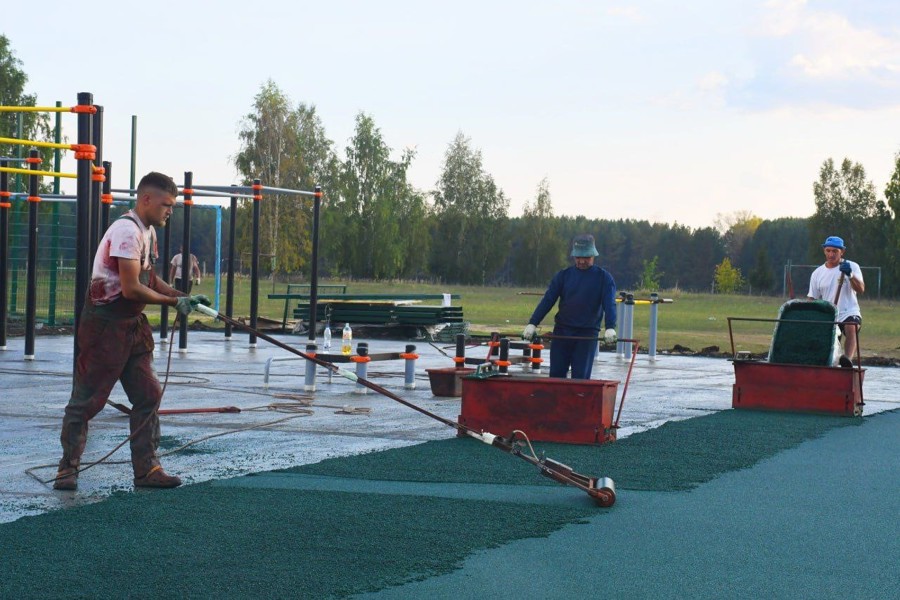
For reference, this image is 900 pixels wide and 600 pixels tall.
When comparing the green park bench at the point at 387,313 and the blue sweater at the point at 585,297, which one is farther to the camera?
the green park bench at the point at 387,313

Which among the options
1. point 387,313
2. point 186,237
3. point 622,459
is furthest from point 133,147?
point 622,459

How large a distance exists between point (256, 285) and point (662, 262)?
5606 inches

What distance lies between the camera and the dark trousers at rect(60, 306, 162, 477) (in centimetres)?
757

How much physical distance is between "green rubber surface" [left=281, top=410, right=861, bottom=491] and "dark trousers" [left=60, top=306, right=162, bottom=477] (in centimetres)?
121

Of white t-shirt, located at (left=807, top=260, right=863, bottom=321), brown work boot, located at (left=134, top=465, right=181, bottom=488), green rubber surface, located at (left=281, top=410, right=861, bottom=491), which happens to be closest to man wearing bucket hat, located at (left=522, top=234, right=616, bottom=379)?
green rubber surface, located at (left=281, top=410, right=861, bottom=491)

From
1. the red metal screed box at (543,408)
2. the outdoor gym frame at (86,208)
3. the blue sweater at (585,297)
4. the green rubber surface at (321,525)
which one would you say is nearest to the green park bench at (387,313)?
the outdoor gym frame at (86,208)

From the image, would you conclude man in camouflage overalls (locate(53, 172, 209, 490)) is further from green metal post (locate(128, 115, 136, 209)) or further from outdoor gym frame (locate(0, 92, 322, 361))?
green metal post (locate(128, 115, 136, 209))

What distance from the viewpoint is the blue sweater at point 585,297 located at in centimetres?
1157

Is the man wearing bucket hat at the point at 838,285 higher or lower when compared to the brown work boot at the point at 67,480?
higher

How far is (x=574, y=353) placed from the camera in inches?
462

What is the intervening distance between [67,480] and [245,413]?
448cm

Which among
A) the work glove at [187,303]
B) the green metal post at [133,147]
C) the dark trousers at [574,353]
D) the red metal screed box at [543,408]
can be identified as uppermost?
the green metal post at [133,147]

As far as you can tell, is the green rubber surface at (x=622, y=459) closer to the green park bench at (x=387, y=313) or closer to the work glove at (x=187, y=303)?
the work glove at (x=187, y=303)

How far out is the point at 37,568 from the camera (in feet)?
18.7
